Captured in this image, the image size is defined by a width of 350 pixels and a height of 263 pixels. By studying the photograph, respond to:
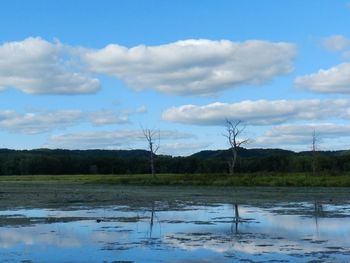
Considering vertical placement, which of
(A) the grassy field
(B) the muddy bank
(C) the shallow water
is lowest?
(C) the shallow water

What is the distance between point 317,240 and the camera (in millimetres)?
17328

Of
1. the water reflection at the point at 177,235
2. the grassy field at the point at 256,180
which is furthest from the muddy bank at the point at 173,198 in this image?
the water reflection at the point at 177,235

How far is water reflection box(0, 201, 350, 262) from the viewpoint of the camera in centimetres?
1477

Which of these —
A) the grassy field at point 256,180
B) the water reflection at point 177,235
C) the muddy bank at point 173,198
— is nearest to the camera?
the water reflection at point 177,235

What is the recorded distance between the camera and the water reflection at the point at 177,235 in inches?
581

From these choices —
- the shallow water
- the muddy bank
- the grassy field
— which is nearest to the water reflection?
the shallow water

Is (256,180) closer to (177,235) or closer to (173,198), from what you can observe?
(173,198)

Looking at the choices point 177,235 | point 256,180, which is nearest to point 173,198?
point 177,235

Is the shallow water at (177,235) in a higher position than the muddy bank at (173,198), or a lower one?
lower

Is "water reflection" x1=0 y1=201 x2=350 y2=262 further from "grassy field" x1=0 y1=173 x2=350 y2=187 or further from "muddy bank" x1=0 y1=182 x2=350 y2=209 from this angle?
"grassy field" x1=0 y1=173 x2=350 y2=187

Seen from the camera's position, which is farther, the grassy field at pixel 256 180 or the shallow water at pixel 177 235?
the grassy field at pixel 256 180

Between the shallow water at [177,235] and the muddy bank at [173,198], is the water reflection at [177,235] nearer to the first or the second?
the shallow water at [177,235]

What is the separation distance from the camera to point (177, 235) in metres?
18.8

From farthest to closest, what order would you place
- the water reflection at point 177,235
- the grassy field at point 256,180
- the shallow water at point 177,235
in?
the grassy field at point 256,180 → the water reflection at point 177,235 → the shallow water at point 177,235
